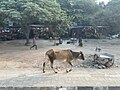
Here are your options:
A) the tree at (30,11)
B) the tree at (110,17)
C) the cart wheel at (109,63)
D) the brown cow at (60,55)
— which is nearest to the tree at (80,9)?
the tree at (110,17)

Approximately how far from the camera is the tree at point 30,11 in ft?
79.6

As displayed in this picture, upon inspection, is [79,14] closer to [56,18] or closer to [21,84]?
[56,18]

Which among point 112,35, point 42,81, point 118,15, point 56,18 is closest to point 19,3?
point 56,18

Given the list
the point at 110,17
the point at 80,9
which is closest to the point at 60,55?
the point at 110,17

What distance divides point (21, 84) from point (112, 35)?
117 ft

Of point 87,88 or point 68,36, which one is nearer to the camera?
point 87,88

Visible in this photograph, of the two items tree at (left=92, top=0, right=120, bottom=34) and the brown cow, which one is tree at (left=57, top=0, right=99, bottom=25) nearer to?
tree at (left=92, top=0, right=120, bottom=34)

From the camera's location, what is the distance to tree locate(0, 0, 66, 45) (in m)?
24.3

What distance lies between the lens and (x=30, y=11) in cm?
2430

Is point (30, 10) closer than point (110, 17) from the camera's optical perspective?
Yes

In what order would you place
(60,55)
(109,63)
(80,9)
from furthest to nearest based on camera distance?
(80,9), (109,63), (60,55)

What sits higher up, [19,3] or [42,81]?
[19,3]

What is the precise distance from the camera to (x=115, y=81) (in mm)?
9750

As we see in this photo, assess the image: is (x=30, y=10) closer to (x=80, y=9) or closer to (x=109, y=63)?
(x=109, y=63)
